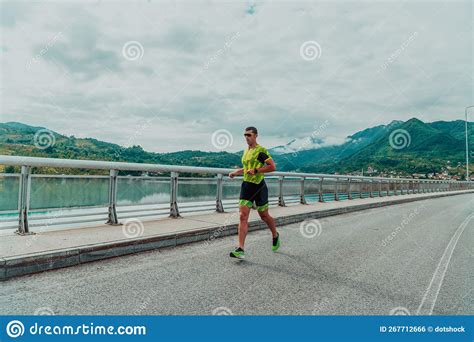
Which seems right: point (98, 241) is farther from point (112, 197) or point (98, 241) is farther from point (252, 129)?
point (252, 129)

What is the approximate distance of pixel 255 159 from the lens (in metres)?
6.43

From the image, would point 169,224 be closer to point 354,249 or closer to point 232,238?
point 232,238

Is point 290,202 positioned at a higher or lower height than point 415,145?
lower

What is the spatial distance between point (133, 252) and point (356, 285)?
3.63 metres

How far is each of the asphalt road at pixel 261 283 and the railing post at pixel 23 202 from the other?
204cm

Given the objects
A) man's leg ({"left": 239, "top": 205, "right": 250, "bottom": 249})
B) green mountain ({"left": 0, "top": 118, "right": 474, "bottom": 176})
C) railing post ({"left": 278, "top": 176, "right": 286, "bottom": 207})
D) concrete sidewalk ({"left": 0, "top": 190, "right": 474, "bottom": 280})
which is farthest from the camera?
green mountain ({"left": 0, "top": 118, "right": 474, "bottom": 176})

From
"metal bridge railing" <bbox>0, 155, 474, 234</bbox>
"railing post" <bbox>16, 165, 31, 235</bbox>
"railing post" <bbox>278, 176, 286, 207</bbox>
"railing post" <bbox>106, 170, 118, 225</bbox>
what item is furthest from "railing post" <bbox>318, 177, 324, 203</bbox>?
"railing post" <bbox>16, 165, 31, 235</bbox>

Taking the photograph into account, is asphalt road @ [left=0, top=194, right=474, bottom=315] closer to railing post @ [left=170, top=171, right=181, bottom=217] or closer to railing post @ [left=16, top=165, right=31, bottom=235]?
railing post @ [left=16, top=165, right=31, bottom=235]

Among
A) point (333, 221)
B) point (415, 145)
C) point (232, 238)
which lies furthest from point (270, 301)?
point (415, 145)

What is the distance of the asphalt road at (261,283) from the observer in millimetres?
4047

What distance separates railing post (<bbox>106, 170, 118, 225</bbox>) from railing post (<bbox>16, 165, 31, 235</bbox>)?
1.85 meters

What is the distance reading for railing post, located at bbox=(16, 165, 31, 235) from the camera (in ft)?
22.4

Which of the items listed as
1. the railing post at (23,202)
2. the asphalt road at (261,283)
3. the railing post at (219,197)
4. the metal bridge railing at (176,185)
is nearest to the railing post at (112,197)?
the metal bridge railing at (176,185)

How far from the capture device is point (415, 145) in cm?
17162
